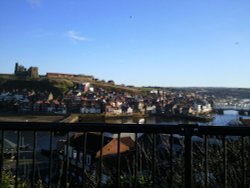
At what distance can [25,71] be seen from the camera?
12988cm

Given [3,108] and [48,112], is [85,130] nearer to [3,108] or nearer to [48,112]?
[48,112]

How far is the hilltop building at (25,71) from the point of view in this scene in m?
127

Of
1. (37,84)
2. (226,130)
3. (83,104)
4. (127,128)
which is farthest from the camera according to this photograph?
(37,84)

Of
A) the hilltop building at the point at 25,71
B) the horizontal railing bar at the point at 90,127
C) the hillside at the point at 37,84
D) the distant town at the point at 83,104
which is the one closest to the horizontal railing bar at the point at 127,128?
the horizontal railing bar at the point at 90,127

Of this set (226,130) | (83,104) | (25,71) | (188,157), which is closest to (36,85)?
(25,71)

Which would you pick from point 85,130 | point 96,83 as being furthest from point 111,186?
point 96,83

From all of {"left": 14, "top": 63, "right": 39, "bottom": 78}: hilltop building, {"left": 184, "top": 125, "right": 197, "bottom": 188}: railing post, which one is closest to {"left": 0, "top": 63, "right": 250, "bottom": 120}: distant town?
{"left": 14, "top": 63, "right": 39, "bottom": 78}: hilltop building

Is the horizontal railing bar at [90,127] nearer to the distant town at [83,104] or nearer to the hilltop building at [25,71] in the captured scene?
the distant town at [83,104]

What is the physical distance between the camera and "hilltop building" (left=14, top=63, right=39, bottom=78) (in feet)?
416

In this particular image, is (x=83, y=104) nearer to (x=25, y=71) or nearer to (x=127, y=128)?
(x=25, y=71)

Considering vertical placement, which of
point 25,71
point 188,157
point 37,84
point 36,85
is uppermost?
point 25,71

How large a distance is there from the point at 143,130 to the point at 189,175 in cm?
49

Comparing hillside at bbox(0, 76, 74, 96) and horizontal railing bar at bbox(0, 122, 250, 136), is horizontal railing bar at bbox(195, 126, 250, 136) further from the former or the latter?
hillside at bbox(0, 76, 74, 96)

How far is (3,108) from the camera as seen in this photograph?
90688mm
